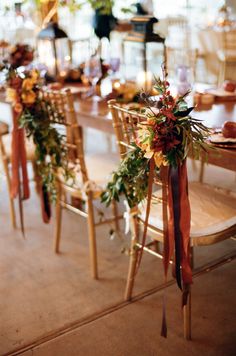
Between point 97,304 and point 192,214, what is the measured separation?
2.08 ft

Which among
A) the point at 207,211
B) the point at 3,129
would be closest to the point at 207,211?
the point at 207,211

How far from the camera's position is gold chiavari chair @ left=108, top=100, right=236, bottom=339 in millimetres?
1956

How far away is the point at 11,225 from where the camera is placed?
310cm

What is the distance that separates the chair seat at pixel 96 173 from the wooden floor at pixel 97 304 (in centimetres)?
44

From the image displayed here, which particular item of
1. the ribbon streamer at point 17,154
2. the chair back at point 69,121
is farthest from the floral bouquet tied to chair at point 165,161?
the ribbon streamer at point 17,154

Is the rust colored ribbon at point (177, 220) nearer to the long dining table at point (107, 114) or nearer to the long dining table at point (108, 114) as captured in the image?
the long dining table at point (107, 114)

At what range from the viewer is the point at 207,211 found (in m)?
2.07

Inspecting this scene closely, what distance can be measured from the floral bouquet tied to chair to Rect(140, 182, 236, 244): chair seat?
77 millimetres

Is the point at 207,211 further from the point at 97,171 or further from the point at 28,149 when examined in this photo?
the point at 28,149

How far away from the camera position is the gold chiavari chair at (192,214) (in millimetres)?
1956

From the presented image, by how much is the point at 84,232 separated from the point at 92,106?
77 centimetres

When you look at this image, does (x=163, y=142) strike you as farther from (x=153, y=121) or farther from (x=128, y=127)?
(x=128, y=127)

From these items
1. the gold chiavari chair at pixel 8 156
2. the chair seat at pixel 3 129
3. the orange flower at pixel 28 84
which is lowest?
the gold chiavari chair at pixel 8 156

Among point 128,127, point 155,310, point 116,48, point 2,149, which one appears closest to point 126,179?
point 128,127
